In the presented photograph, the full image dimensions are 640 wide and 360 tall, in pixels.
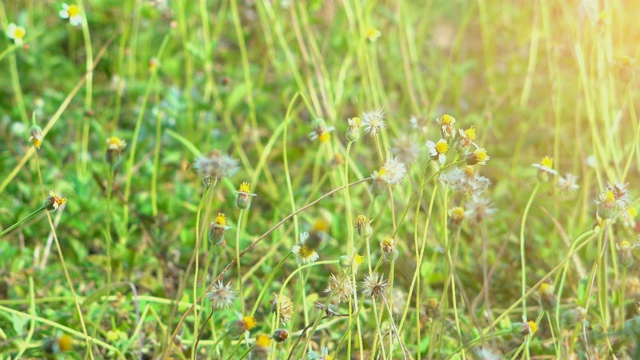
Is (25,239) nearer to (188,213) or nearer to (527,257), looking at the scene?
(188,213)

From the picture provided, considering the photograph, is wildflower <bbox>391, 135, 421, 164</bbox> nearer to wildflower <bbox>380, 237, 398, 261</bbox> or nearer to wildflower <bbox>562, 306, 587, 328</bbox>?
wildflower <bbox>380, 237, 398, 261</bbox>

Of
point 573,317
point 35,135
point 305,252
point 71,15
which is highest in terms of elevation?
point 71,15

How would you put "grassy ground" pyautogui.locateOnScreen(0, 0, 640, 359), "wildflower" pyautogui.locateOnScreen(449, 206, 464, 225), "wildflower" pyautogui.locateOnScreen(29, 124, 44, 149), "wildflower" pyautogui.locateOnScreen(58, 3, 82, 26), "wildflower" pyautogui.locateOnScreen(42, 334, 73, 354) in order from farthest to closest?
"wildflower" pyautogui.locateOnScreen(58, 3, 82, 26), "wildflower" pyautogui.locateOnScreen(29, 124, 44, 149), "grassy ground" pyautogui.locateOnScreen(0, 0, 640, 359), "wildflower" pyautogui.locateOnScreen(449, 206, 464, 225), "wildflower" pyautogui.locateOnScreen(42, 334, 73, 354)

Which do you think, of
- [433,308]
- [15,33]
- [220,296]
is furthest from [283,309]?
[15,33]

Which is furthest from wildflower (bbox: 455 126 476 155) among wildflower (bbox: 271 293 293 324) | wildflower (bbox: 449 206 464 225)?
wildflower (bbox: 271 293 293 324)

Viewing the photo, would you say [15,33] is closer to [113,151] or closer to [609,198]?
[113,151]

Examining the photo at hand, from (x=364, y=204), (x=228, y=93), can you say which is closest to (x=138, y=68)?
(x=228, y=93)

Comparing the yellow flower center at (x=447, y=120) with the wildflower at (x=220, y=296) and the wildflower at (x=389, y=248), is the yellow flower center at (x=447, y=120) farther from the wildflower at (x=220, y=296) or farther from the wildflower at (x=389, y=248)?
Result: the wildflower at (x=220, y=296)

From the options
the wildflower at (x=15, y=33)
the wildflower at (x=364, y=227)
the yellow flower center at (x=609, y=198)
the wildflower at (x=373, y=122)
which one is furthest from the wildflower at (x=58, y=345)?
the wildflower at (x=15, y=33)
